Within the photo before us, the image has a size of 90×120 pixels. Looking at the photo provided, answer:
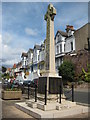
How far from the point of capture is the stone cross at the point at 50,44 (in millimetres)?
7984

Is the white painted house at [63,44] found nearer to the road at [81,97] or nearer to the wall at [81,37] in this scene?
the wall at [81,37]

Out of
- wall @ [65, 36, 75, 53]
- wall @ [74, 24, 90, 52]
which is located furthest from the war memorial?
wall @ [65, 36, 75, 53]

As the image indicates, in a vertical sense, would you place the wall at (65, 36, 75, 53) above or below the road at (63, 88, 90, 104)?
above

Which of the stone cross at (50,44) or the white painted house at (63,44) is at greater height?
the white painted house at (63,44)

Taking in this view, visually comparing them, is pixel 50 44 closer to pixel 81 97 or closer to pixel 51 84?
pixel 51 84

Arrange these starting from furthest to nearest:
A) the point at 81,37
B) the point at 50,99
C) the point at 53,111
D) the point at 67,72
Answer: the point at 81,37 → the point at 67,72 → the point at 50,99 → the point at 53,111

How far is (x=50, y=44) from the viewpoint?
8.13m

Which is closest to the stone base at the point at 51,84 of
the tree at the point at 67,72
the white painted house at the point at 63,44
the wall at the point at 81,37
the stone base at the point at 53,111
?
the stone base at the point at 53,111

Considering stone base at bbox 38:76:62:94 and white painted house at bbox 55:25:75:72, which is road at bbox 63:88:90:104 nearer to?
stone base at bbox 38:76:62:94

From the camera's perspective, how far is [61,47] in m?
41.6

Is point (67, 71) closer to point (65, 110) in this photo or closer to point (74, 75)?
point (74, 75)

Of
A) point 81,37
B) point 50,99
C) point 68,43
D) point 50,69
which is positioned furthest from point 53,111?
point 68,43

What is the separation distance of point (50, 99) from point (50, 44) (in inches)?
110

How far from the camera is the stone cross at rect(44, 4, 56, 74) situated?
7.98 metres
